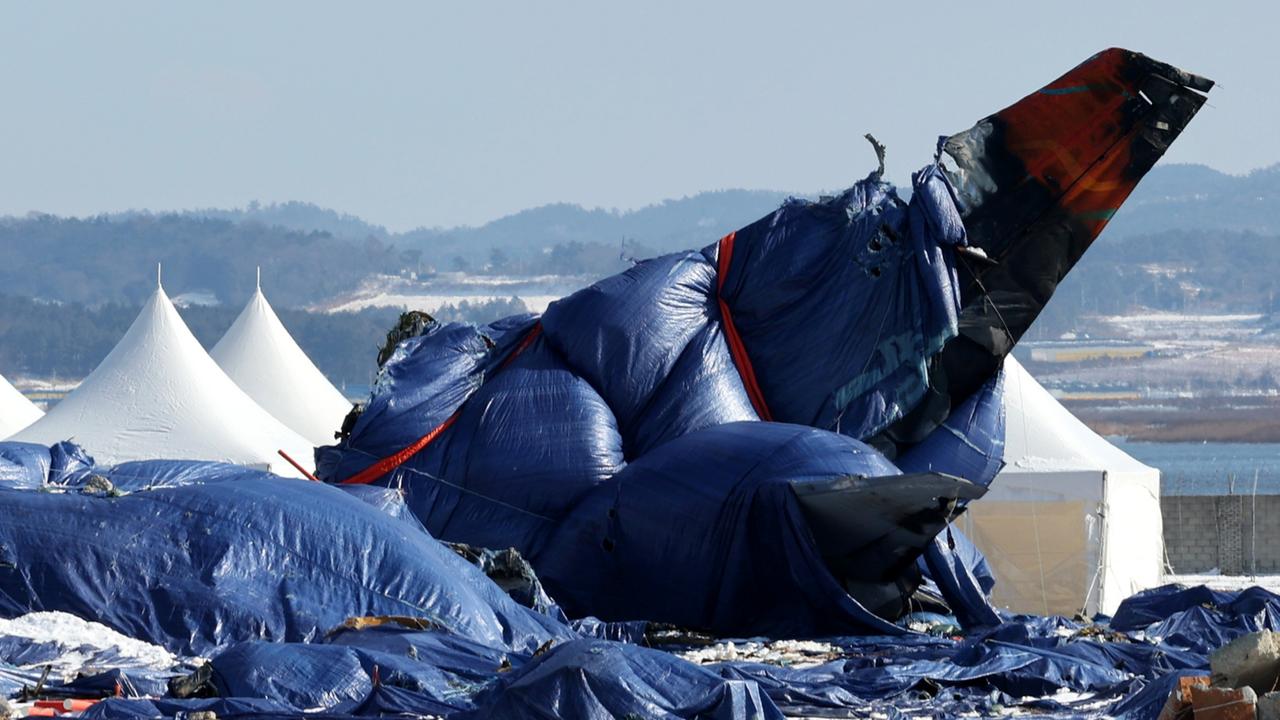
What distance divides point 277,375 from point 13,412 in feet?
11.8

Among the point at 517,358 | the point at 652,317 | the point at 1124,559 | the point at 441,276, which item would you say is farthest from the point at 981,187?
the point at 441,276

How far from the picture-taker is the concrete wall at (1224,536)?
24078mm

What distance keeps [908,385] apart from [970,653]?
10.0ft

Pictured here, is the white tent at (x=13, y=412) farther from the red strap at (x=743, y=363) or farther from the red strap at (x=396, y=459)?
the red strap at (x=743, y=363)

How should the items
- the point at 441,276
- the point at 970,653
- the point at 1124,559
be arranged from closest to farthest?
1. the point at 970,653
2. the point at 1124,559
3. the point at 441,276

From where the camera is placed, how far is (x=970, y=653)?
1126cm

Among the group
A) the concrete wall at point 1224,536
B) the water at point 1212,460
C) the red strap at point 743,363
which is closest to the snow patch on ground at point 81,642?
the red strap at point 743,363

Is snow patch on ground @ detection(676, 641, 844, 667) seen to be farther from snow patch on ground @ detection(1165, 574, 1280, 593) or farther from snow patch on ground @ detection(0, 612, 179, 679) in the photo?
snow patch on ground @ detection(1165, 574, 1280, 593)

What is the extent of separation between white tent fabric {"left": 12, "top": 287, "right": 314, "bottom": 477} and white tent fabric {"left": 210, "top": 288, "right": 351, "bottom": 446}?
562cm

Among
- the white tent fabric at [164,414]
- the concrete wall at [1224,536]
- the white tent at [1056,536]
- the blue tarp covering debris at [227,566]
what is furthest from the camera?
the concrete wall at [1224,536]

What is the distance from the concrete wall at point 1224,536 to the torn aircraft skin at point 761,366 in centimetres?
1067

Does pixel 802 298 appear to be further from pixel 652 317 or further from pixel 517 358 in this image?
pixel 517 358

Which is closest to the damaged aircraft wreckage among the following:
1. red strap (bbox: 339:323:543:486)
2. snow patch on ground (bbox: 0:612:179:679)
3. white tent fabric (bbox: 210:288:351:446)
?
red strap (bbox: 339:323:543:486)

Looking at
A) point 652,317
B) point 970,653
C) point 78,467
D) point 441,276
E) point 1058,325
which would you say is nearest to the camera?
point 970,653
